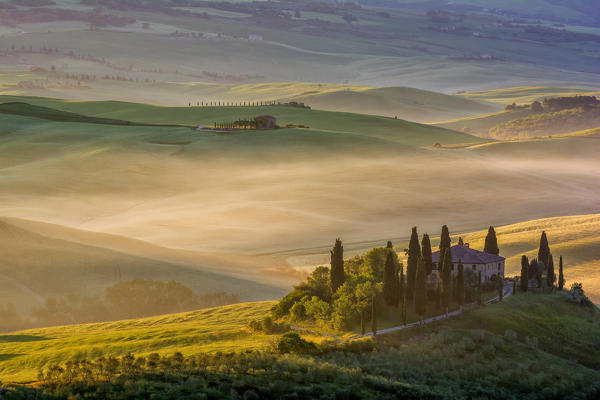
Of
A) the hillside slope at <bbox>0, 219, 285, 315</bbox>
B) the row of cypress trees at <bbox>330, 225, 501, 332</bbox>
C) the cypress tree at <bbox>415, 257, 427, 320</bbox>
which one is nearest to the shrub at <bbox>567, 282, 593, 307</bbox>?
the row of cypress trees at <bbox>330, 225, 501, 332</bbox>

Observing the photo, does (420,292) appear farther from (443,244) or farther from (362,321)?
(443,244)

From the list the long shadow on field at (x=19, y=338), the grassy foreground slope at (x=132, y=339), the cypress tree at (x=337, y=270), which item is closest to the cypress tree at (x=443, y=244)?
the cypress tree at (x=337, y=270)

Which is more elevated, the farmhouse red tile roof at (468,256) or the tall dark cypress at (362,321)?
the farmhouse red tile roof at (468,256)

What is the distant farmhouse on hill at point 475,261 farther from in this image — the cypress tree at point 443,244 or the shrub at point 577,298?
the shrub at point 577,298

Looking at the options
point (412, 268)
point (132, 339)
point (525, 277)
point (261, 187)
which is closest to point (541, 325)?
point (525, 277)

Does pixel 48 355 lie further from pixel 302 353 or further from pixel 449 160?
pixel 449 160

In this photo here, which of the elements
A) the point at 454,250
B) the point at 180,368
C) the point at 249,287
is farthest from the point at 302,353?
the point at 249,287
